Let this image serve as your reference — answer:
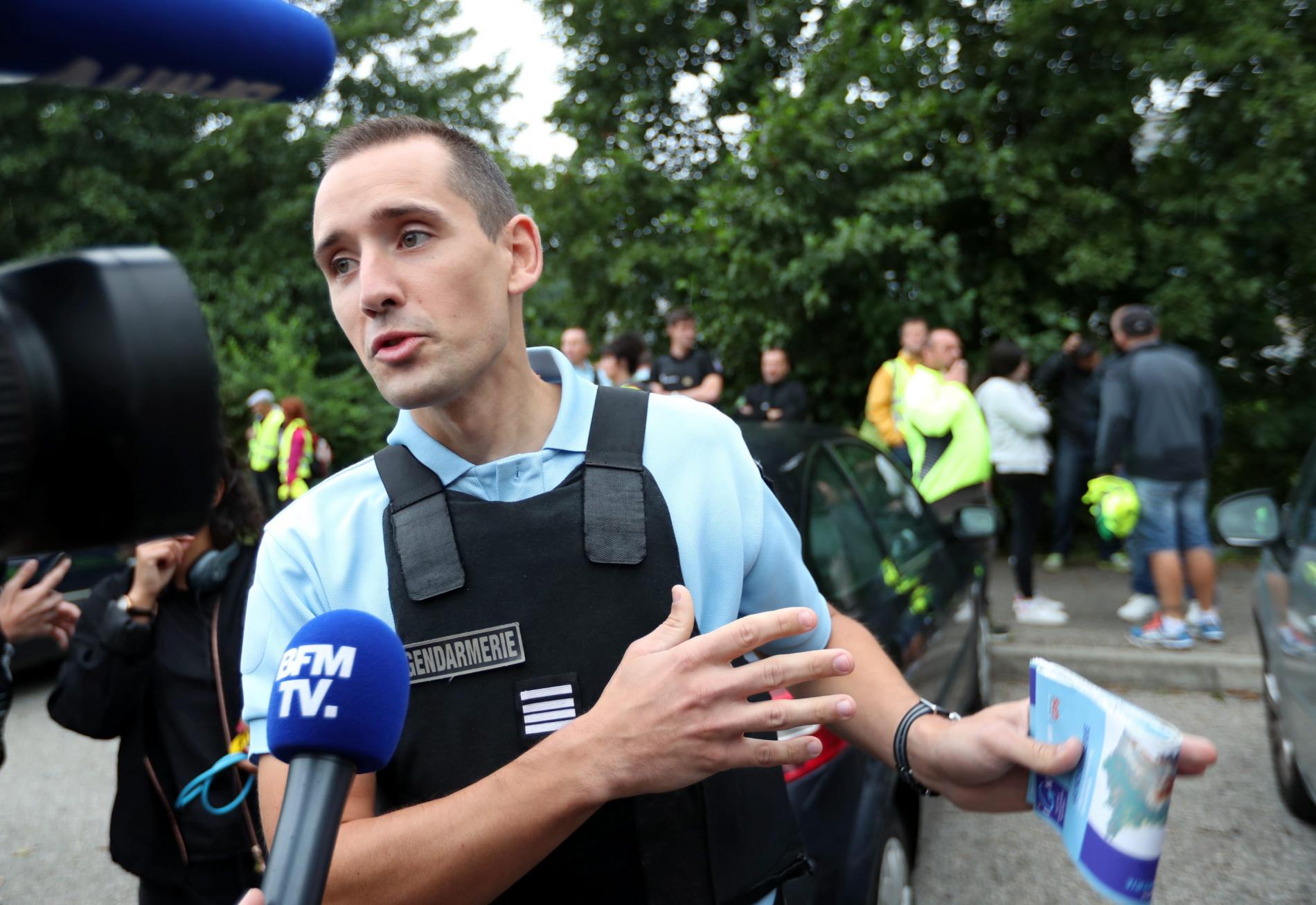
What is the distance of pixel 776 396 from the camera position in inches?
329

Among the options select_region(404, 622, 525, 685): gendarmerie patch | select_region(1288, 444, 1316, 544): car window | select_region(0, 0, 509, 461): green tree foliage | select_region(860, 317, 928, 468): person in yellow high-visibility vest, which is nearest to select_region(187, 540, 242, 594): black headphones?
select_region(404, 622, 525, 685): gendarmerie patch

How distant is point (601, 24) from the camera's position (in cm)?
1189

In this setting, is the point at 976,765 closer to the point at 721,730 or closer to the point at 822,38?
the point at 721,730

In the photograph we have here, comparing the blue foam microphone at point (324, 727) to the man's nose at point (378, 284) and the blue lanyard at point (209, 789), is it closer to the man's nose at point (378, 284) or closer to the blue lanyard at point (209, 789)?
the man's nose at point (378, 284)

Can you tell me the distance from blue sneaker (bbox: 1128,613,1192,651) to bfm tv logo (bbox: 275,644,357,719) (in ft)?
20.5

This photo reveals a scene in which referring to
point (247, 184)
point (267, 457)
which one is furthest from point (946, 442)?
point (247, 184)

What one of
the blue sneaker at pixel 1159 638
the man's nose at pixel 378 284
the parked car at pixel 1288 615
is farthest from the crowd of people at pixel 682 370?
the man's nose at pixel 378 284

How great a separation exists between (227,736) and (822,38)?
30.9 ft

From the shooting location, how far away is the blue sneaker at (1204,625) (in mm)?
6227

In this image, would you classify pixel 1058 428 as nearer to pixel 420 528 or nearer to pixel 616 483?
pixel 616 483

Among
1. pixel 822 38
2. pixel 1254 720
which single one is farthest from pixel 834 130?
pixel 1254 720

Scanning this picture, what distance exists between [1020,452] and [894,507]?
3.26 m

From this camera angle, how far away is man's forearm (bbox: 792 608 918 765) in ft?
5.07

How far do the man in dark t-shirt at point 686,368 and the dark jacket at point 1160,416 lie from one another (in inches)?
110
